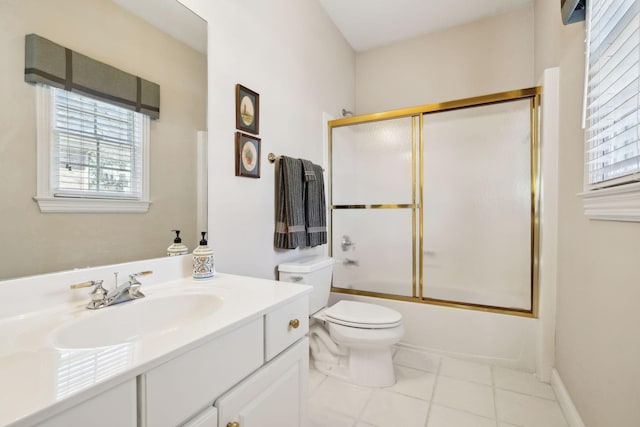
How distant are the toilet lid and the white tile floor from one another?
38 centimetres

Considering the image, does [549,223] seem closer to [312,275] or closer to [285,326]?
[312,275]

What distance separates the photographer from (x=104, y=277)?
939 millimetres

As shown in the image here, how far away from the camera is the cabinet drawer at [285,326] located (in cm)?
88

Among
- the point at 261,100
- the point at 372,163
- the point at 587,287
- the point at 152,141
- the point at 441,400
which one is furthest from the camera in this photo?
the point at 372,163

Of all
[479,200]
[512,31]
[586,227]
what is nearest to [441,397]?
[586,227]

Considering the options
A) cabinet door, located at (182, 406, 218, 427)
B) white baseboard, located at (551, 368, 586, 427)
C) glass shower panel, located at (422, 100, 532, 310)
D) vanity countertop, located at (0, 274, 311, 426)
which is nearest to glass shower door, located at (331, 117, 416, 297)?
glass shower panel, located at (422, 100, 532, 310)

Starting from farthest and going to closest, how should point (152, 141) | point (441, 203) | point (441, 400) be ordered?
1. point (441, 203)
2. point (441, 400)
3. point (152, 141)

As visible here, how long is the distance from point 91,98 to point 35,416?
89cm

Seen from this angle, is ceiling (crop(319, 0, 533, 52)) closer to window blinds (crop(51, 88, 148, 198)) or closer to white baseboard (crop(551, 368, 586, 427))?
window blinds (crop(51, 88, 148, 198))

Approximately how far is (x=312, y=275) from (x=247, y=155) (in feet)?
2.63

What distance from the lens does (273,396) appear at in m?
0.89

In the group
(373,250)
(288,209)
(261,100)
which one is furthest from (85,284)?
(373,250)

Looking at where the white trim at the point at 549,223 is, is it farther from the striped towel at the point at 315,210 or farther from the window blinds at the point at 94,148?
the window blinds at the point at 94,148

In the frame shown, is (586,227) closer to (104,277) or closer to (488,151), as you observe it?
(488,151)
